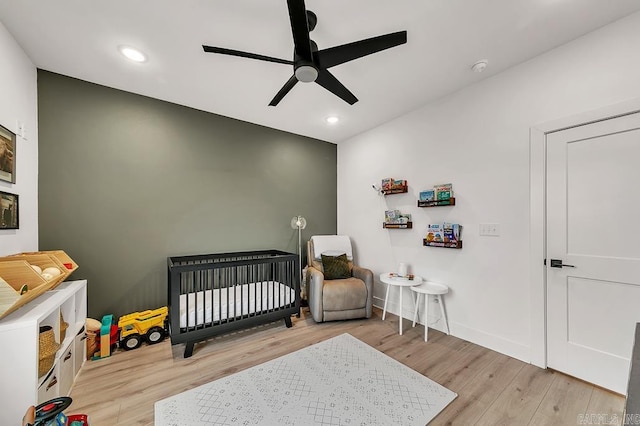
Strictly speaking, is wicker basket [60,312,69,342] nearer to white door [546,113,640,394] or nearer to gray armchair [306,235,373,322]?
gray armchair [306,235,373,322]

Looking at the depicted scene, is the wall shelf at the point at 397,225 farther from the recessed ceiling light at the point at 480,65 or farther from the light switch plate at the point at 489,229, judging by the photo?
the recessed ceiling light at the point at 480,65

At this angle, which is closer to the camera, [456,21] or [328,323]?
[456,21]

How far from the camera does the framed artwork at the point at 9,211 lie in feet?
5.56

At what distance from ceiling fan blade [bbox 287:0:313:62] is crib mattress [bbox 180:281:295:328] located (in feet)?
6.97

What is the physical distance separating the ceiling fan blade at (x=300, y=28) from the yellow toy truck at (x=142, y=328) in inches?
109

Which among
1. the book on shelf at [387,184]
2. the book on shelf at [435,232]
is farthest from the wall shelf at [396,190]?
the book on shelf at [435,232]

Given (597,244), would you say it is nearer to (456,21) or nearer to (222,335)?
(456,21)

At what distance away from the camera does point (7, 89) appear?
178 centimetres

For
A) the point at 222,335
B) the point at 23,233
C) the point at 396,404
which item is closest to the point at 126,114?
the point at 23,233

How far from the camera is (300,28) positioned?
129 cm

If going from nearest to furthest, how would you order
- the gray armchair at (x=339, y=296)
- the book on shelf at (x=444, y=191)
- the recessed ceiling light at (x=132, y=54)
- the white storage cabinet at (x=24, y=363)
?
the white storage cabinet at (x=24, y=363)
the recessed ceiling light at (x=132, y=54)
the book on shelf at (x=444, y=191)
the gray armchair at (x=339, y=296)

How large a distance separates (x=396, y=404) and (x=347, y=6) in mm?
2647

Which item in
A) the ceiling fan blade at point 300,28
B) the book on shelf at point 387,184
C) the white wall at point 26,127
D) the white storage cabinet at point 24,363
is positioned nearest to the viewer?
the ceiling fan blade at point 300,28

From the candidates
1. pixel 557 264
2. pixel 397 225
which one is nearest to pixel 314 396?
pixel 397 225
